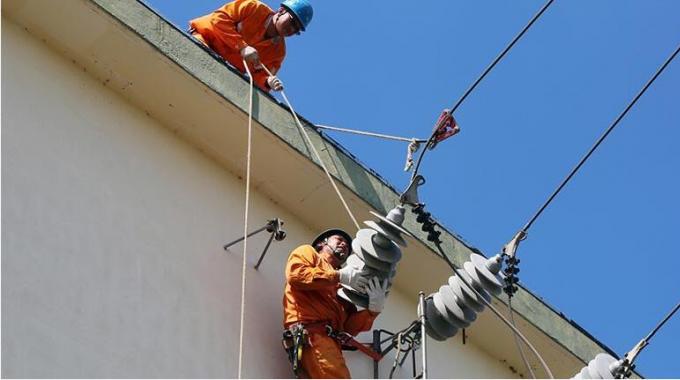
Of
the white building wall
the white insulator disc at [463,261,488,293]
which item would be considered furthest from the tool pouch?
the white insulator disc at [463,261,488,293]

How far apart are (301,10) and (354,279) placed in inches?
118

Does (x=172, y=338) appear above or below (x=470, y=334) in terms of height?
below

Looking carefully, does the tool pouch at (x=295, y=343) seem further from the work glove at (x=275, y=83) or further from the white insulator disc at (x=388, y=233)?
the work glove at (x=275, y=83)

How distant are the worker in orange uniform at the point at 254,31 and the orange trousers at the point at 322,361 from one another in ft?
7.16

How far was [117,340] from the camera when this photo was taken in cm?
941

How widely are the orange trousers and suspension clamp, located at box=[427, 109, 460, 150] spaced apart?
129 cm

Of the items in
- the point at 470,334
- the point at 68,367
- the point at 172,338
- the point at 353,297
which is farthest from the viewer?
the point at 470,334

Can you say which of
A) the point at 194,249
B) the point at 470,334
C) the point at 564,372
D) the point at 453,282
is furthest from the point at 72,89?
the point at 564,372

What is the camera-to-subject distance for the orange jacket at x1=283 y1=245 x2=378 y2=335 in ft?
33.7

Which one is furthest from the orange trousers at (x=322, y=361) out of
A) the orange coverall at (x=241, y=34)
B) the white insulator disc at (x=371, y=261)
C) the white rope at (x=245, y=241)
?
the orange coverall at (x=241, y=34)

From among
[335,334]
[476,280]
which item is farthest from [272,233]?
[476,280]

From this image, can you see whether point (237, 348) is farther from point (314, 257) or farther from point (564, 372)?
point (564, 372)

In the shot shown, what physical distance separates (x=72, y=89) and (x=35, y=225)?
1284mm

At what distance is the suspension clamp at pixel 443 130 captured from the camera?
10.2 m
